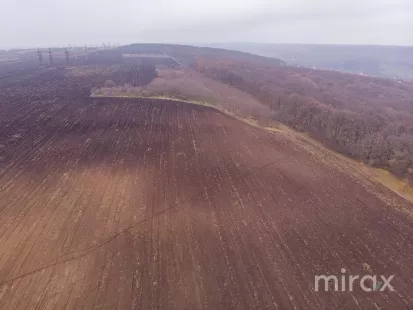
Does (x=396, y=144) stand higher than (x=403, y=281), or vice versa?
(x=396, y=144)

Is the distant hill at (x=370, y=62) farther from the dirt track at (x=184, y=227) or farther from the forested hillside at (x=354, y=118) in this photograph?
the dirt track at (x=184, y=227)

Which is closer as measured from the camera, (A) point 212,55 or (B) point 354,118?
(B) point 354,118

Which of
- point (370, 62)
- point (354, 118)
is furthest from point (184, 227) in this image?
point (370, 62)

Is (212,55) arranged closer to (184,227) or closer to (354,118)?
(354,118)

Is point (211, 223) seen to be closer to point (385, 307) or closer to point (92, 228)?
point (92, 228)

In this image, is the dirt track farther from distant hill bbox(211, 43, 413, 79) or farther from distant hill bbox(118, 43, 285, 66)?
distant hill bbox(211, 43, 413, 79)

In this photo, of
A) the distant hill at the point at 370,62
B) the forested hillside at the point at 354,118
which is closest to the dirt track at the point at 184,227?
the forested hillside at the point at 354,118

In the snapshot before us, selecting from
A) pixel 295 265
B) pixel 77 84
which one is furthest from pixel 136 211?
pixel 77 84

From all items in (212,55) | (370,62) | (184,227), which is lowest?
(370,62)
